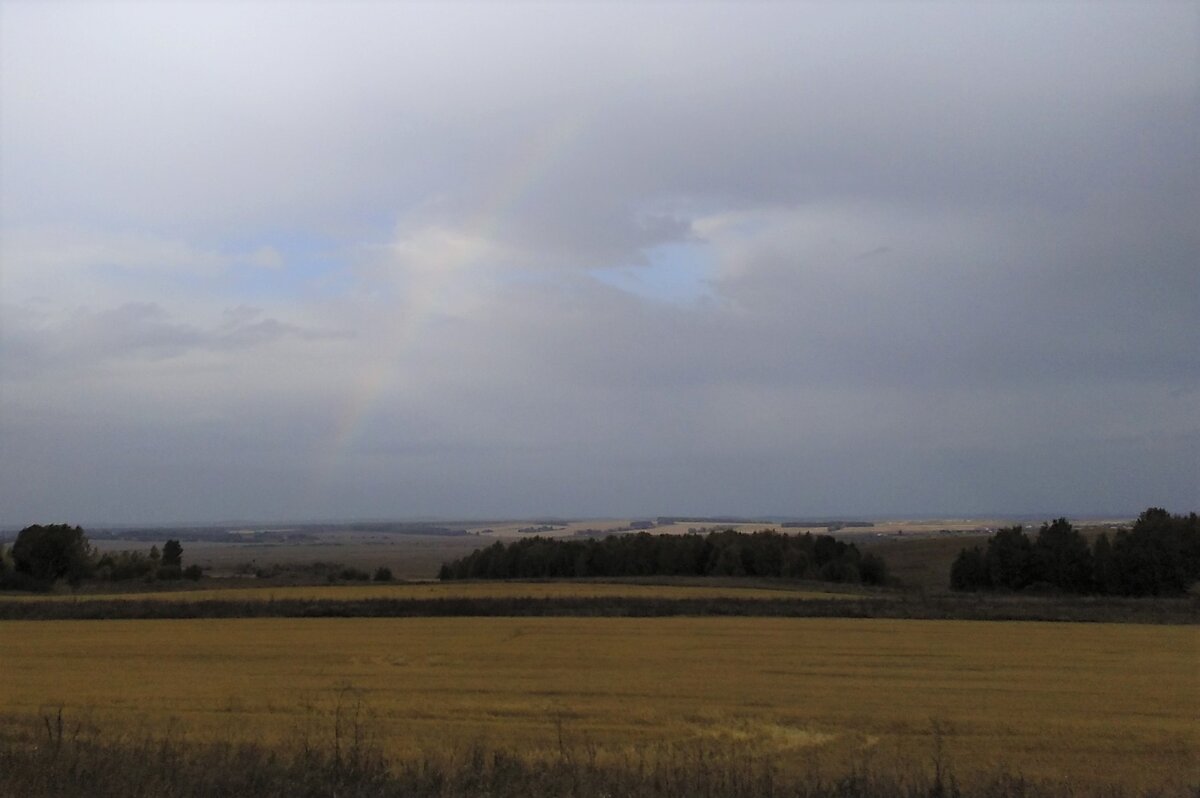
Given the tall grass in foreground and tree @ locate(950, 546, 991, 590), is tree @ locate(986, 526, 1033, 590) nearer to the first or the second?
tree @ locate(950, 546, 991, 590)

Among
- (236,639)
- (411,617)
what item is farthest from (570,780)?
(411,617)

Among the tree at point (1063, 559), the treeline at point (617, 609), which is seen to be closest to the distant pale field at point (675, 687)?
the treeline at point (617, 609)

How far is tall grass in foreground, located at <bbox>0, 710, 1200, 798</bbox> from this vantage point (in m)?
8.65

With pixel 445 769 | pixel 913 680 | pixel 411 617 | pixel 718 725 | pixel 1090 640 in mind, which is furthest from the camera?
pixel 411 617

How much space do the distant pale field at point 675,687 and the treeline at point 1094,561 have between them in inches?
868

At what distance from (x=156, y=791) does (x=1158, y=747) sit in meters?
13.6

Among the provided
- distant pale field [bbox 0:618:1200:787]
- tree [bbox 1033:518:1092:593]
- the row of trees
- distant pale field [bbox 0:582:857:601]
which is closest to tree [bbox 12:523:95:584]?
the row of trees

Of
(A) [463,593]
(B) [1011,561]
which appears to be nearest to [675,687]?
(A) [463,593]

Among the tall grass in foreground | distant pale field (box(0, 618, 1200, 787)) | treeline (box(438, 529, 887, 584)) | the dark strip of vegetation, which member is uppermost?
the tall grass in foreground

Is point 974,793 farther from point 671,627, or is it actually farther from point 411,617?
point 411,617

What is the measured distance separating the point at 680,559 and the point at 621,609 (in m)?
33.8

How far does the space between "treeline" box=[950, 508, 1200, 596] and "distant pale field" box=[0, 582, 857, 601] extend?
42.0ft

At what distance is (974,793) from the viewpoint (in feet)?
31.6

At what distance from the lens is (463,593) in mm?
44625
